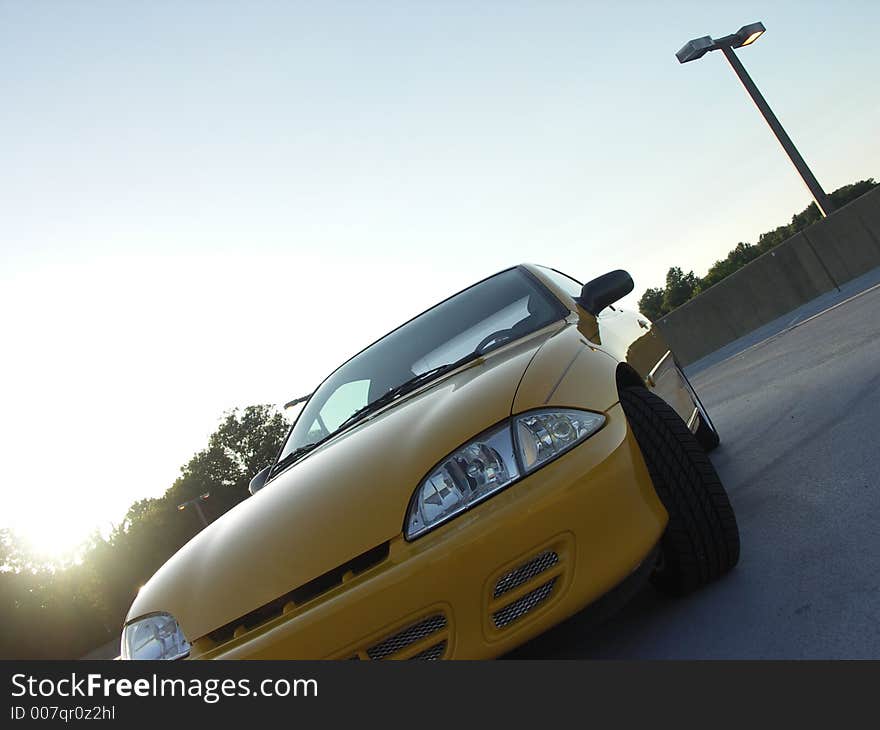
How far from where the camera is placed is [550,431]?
2152 mm

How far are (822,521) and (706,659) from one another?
3.24 feet

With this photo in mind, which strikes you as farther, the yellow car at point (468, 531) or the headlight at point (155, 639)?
the headlight at point (155, 639)

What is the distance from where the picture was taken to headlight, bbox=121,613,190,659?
2.25 metres

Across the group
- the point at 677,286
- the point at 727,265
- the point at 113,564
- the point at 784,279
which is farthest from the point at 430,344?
the point at 677,286

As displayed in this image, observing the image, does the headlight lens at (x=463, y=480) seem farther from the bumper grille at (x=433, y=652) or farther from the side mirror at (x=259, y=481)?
the side mirror at (x=259, y=481)

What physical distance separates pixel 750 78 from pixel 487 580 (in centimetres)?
1279

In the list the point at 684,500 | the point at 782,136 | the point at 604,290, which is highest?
the point at 782,136

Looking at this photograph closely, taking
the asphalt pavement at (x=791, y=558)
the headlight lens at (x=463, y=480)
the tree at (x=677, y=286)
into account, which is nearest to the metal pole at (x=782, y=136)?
the asphalt pavement at (x=791, y=558)

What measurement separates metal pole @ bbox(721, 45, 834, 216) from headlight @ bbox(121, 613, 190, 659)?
1234 centimetres

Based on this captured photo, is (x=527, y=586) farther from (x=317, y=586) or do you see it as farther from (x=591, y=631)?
(x=317, y=586)

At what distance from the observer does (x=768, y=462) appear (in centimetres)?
386

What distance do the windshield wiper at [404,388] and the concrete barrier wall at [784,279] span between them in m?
8.22

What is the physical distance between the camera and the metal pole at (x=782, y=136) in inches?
473

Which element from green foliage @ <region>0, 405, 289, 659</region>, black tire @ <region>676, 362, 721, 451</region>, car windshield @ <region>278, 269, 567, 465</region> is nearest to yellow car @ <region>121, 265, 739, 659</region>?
car windshield @ <region>278, 269, 567, 465</region>
